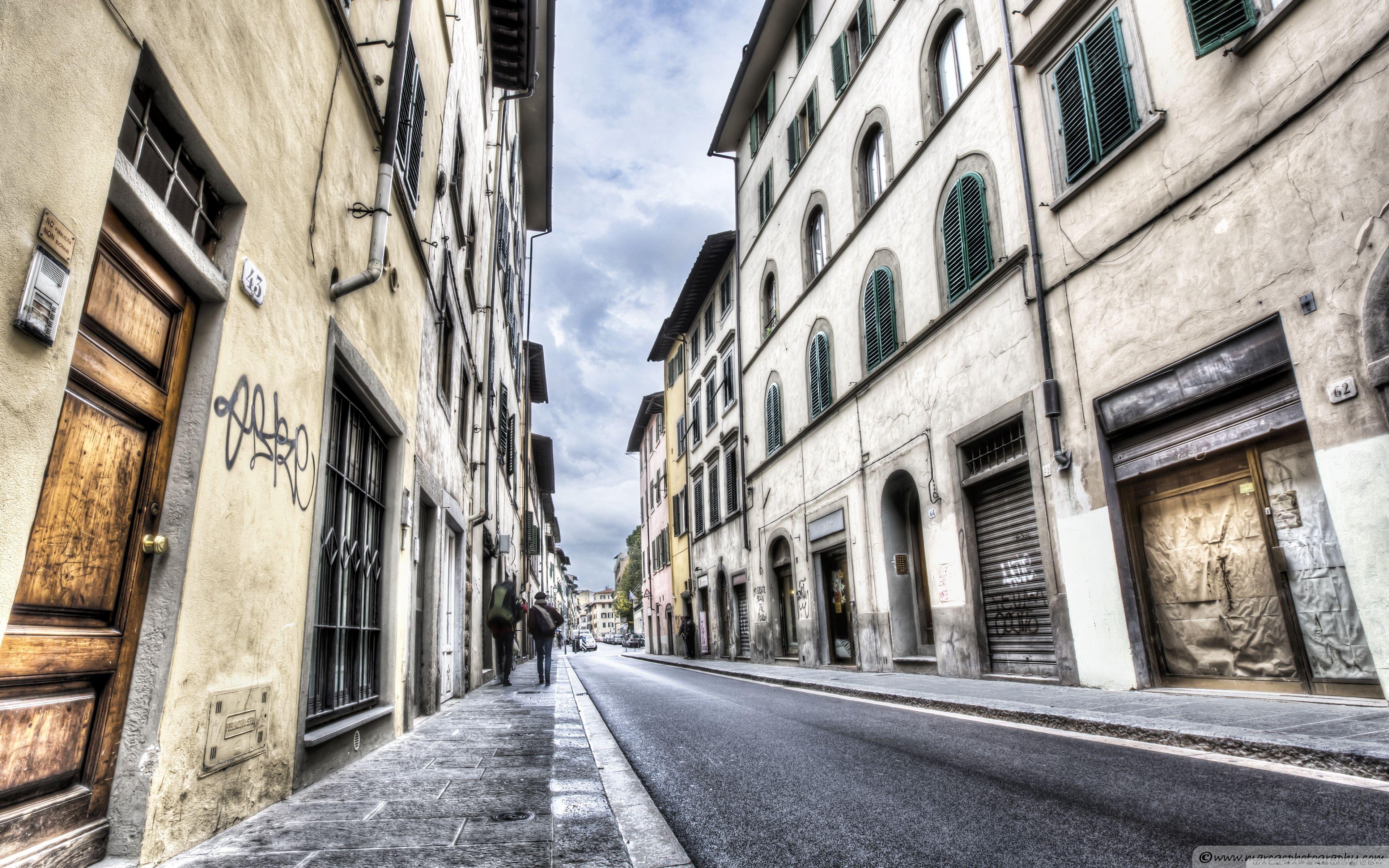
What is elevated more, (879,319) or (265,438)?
(879,319)

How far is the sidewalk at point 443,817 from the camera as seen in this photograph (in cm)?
270

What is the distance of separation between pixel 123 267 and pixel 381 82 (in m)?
3.72

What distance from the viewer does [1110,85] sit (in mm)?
8664

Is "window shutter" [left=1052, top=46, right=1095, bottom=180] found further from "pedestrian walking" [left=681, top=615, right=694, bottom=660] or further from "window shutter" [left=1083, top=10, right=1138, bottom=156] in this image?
"pedestrian walking" [left=681, top=615, right=694, bottom=660]

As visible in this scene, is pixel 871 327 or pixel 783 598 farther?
pixel 783 598

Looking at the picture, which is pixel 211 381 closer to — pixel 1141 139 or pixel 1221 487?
pixel 1221 487

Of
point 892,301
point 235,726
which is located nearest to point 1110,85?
point 892,301

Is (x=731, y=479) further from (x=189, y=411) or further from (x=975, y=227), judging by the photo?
(x=189, y=411)

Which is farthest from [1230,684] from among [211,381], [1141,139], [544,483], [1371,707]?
[544,483]

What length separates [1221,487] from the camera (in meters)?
7.29

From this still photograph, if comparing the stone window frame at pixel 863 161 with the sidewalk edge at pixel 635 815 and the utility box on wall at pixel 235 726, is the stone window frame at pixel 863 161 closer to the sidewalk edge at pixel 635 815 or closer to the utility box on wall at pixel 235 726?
the sidewalk edge at pixel 635 815

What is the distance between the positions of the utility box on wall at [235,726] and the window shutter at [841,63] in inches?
634

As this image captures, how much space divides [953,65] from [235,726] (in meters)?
13.0

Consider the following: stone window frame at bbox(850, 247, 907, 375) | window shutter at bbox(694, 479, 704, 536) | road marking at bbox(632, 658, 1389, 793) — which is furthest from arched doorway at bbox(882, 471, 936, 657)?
window shutter at bbox(694, 479, 704, 536)
